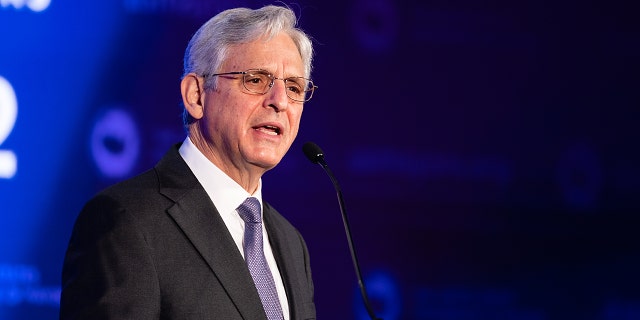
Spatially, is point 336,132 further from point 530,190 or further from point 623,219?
point 623,219

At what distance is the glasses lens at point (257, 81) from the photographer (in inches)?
83.4

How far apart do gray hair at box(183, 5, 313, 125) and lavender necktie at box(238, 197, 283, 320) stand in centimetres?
30

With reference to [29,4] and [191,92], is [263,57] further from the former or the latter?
[29,4]

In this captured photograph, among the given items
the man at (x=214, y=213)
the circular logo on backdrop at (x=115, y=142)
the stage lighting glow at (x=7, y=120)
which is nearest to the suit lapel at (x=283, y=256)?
the man at (x=214, y=213)

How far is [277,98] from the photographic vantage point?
2.12 meters

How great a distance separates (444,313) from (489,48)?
122cm

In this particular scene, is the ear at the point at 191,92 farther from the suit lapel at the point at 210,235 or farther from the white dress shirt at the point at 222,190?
the suit lapel at the point at 210,235

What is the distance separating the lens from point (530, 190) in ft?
12.6

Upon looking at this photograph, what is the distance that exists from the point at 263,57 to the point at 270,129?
0.19 metres

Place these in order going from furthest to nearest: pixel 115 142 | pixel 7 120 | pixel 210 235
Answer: pixel 115 142 < pixel 7 120 < pixel 210 235

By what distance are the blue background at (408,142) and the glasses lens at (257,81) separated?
1.14m

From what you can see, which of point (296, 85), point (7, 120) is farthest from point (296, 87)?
point (7, 120)

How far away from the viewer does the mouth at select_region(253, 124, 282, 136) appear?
213 centimetres

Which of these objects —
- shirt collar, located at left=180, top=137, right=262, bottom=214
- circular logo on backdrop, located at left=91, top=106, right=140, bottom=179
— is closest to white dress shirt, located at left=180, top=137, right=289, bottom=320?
shirt collar, located at left=180, top=137, right=262, bottom=214
